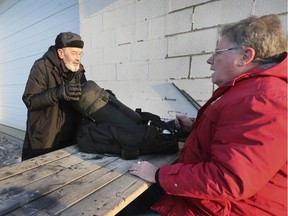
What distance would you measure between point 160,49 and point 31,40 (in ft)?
13.5

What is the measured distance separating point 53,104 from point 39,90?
0.66ft

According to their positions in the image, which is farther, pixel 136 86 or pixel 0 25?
pixel 0 25

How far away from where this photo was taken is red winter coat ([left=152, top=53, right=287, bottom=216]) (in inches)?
35.9

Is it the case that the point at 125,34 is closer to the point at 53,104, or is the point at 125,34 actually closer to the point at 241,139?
the point at 53,104

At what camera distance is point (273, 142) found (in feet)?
2.97

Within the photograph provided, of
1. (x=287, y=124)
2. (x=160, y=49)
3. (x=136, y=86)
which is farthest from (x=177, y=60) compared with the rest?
(x=287, y=124)

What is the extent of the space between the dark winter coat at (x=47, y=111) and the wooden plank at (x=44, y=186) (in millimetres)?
813

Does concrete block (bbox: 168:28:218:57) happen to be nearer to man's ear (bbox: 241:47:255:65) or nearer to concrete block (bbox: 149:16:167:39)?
concrete block (bbox: 149:16:167:39)

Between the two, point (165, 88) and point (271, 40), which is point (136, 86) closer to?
point (165, 88)

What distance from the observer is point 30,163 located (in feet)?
4.83

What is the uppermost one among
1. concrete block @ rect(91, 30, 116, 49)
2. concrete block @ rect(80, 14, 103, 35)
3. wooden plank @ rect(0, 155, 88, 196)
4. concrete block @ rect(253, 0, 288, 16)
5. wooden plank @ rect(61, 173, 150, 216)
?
concrete block @ rect(80, 14, 103, 35)

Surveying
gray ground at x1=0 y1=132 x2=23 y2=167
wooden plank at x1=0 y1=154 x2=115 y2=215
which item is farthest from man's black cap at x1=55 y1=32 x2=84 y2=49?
gray ground at x1=0 y1=132 x2=23 y2=167

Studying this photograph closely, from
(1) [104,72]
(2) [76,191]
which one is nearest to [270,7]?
(2) [76,191]

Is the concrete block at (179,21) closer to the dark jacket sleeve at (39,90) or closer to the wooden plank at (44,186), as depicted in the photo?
the dark jacket sleeve at (39,90)
